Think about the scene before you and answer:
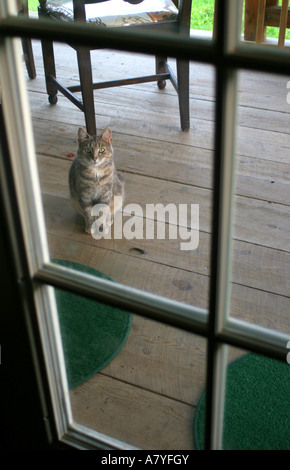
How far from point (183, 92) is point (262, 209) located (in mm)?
777

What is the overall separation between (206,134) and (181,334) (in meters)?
1.27

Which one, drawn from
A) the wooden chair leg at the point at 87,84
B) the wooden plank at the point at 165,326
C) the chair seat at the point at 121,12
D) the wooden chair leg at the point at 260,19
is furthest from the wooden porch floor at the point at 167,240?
the chair seat at the point at 121,12

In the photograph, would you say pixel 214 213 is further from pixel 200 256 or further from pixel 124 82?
pixel 124 82

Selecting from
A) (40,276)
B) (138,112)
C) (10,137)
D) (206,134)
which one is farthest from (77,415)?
(138,112)

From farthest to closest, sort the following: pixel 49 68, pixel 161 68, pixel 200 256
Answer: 1. pixel 161 68
2. pixel 49 68
3. pixel 200 256

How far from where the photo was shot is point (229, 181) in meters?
0.58

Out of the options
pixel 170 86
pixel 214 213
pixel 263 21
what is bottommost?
pixel 170 86

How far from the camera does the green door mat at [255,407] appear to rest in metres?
1.24

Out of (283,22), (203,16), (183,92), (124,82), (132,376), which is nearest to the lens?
(132,376)

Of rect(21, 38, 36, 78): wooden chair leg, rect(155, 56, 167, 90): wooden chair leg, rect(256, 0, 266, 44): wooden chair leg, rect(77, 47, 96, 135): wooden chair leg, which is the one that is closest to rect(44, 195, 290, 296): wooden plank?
rect(77, 47, 96, 135): wooden chair leg

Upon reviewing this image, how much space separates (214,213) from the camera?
597mm

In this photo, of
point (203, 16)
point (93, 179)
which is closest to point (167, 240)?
point (93, 179)

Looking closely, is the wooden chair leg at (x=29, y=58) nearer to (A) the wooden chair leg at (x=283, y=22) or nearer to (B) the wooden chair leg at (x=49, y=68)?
(B) the wooden chair leg at (x=49, y=68)

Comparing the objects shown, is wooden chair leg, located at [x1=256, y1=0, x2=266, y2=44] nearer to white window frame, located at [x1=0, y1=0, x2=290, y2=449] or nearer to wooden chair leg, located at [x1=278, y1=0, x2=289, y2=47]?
wooden chair leg, located at [x1=278, y1=0, x2=289, y2=47]
